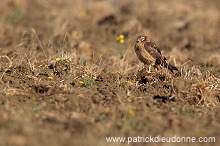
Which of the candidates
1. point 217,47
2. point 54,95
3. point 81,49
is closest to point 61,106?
point 54,95

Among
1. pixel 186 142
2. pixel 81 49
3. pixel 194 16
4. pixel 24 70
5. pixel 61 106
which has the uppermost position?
pixel 194 16

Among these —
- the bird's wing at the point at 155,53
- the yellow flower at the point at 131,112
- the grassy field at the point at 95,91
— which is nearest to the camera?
the grassy field at the point at 95,91

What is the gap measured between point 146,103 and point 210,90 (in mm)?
1168

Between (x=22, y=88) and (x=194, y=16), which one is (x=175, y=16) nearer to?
(x=194, y=16)

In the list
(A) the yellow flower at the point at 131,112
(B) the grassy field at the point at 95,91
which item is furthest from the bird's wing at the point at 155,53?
(A) the yellow flower at the point at 131,112

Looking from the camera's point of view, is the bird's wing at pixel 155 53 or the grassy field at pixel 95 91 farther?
the bird's wing at pixel 155 53

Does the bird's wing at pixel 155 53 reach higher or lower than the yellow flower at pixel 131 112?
higher

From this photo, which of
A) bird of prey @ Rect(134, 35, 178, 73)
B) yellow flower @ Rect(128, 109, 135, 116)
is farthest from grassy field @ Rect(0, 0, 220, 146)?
bird of prey @ Rect(134, 35, 178, 73)

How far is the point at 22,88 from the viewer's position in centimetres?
555

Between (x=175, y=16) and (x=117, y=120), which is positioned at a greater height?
(x=175, y=16)

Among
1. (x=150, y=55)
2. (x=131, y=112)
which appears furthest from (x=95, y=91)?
(x=150, y=55)

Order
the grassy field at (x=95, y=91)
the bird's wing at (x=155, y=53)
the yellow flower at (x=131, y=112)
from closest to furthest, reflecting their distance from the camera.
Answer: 1. the grassy field at (x=95, y=91)
2. the yellow flower at (x=131, y=112)
3. the bird's wing at (x=155, y=53)

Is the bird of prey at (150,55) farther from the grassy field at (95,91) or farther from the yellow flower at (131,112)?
the yellow flower at (131,112)

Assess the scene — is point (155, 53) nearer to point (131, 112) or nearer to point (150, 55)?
point (150, 55)
